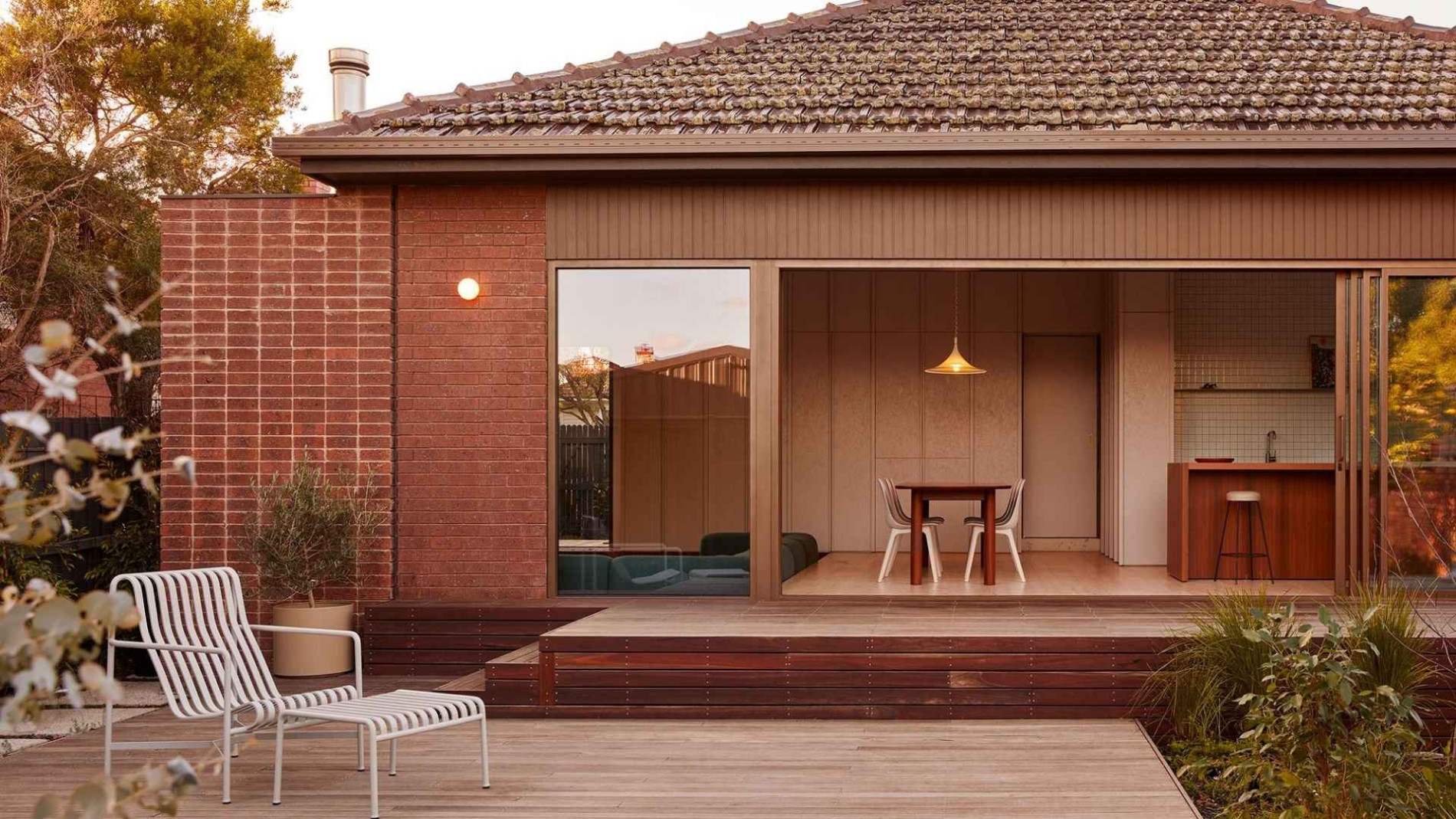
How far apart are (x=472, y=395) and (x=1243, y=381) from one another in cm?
713

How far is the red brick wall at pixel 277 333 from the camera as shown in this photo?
860 cm

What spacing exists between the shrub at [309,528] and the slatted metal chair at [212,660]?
1.69 meters

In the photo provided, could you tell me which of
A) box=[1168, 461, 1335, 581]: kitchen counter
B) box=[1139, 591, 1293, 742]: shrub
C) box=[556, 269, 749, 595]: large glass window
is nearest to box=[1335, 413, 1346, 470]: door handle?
box=[1168, 461, 1335, 581]: kitchen counter

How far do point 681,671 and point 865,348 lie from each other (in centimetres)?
613

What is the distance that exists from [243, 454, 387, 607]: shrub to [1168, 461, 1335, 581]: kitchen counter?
6.06 meters

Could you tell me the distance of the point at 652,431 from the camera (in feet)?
28.0

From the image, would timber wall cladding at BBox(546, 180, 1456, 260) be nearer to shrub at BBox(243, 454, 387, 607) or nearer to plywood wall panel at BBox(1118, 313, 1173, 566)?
shrub at BBox(243, 454, 387, 607)

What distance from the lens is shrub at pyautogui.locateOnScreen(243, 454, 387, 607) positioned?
8047mm

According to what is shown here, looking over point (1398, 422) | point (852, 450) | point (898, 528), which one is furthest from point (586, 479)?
point (1398, 422)

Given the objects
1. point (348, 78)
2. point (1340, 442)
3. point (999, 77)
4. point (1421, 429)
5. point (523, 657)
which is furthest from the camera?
point (348, 78)

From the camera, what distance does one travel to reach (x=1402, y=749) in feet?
17.8

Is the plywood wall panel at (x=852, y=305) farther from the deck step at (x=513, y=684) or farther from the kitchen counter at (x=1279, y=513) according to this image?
the deck step at (x=513, y=684)

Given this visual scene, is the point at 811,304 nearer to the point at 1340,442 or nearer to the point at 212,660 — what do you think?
the point at 1340,442

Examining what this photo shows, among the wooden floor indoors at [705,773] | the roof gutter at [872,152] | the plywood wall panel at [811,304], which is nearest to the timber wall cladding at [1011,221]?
the roof gutter at [872,152]
